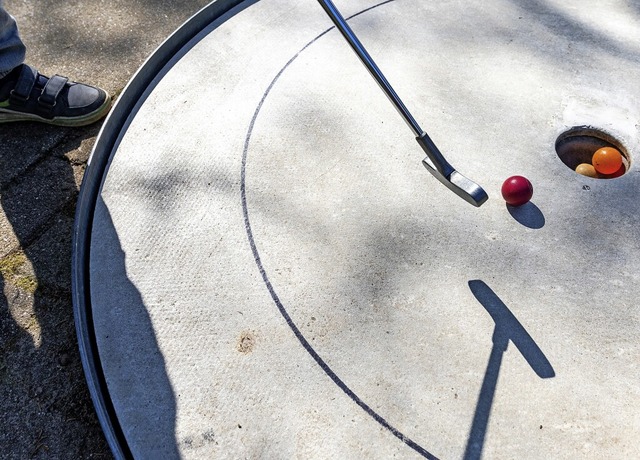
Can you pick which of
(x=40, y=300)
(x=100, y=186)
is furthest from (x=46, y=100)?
(x=40, y=300)

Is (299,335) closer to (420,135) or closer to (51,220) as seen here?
(420,135)

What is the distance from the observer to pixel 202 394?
1531mm

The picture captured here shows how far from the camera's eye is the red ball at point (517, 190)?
1.83 m

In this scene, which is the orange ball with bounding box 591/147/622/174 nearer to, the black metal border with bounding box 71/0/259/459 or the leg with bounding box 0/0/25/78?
the black metal border with bounding box 71/0/259/459

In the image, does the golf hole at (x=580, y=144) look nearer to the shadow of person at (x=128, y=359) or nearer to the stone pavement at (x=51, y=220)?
the shadow of person at (x=128, y=359)

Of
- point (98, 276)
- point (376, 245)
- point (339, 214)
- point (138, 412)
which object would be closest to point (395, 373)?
point (376, 245)

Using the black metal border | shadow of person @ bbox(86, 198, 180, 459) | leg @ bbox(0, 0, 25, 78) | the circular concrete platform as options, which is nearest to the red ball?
the circular concrete platform

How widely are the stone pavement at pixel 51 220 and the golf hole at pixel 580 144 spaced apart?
5.94 feet

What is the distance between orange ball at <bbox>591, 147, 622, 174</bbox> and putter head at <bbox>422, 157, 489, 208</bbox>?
0.57m

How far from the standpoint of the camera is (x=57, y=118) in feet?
→ 7.27

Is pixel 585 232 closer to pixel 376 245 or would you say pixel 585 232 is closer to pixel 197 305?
pixel 376 245

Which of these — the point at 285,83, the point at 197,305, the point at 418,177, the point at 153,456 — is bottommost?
the point at 153,456

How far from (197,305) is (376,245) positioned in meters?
0.59

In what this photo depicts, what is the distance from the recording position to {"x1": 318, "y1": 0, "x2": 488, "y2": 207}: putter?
67.3 inches
